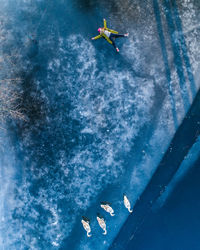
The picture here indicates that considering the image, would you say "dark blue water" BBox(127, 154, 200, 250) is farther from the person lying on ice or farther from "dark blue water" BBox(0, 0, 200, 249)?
the person lying on ice

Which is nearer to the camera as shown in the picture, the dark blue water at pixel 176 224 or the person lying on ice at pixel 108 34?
the person lying on ice at pixel 108 34

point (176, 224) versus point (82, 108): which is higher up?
point (82, 108)

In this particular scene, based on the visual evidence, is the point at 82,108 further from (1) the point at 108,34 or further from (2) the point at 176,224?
(2) the point at 176,224

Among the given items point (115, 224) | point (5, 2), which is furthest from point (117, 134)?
point (5, 2)

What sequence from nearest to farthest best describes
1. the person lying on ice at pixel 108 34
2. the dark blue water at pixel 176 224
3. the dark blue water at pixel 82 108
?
the person lying on ice at pixel 108 34, the dark blue water at pixel 82 108, the dark blue water at pixel 176 224

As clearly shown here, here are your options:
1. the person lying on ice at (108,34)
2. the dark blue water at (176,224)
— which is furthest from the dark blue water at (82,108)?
the dark blue water at (176,224)

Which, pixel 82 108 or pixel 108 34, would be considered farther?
pixel 82 108

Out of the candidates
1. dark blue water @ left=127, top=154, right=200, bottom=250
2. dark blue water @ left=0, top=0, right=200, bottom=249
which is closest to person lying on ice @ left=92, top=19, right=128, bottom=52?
dark blue water @ left=0, top=0, right=200, bottom=249

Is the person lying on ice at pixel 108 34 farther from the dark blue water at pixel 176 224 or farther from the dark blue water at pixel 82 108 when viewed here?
the dark blue water at pixel 176 224

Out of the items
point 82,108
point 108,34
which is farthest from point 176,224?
point 108,34
